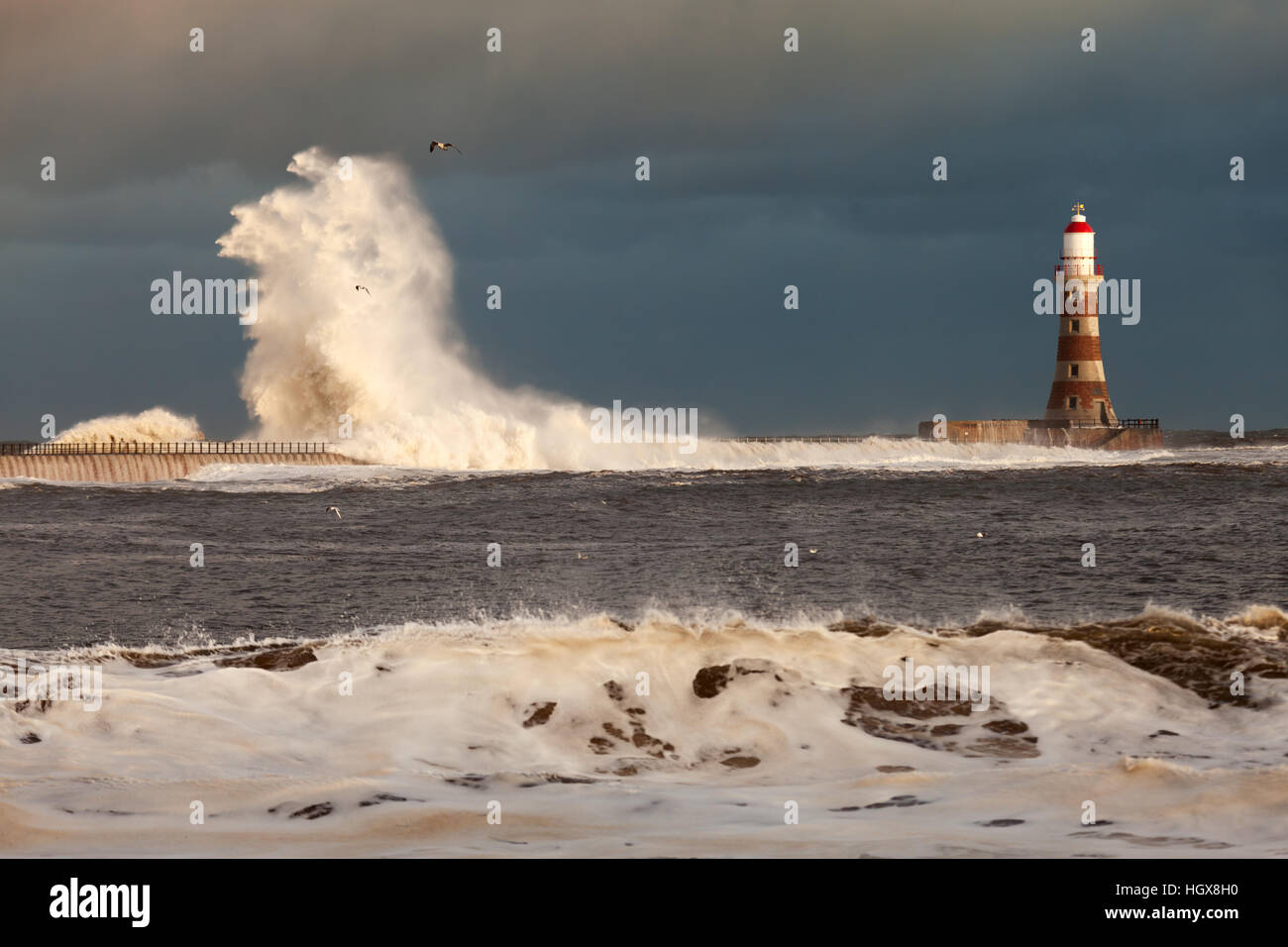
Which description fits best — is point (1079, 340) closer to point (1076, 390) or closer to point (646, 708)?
point (1076, 390)

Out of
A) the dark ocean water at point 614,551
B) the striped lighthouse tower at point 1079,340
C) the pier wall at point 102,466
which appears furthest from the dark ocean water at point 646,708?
the striped lighthouse tower at point 1079,340

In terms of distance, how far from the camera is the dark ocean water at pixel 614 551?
1448 centimetres

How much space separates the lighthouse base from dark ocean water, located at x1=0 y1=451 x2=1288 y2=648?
19.4 metres

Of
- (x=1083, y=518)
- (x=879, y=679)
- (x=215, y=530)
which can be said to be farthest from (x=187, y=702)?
(x=1083, y=518)

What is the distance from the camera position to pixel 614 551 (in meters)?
20.9

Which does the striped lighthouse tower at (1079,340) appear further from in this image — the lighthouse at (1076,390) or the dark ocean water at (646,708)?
the dark ocean water at (646,708)

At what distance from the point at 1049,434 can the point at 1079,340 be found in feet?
14.1

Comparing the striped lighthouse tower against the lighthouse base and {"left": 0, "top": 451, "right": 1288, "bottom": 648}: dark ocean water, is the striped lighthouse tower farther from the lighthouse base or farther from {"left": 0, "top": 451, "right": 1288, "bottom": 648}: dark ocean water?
{"left": 0, "top": 451, "right": 1288, "bottom": 648}: dark ocean water

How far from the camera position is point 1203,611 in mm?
13875

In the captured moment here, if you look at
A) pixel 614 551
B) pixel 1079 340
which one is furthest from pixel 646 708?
pixel 1079 340

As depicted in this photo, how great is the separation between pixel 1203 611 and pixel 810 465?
1415 inches

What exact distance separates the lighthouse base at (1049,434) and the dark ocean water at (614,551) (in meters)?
19.4

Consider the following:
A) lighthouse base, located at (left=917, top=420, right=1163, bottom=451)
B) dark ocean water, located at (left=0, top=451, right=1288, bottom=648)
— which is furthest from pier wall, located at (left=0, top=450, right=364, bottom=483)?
lighthouse base, located at (left=917, top=420, right=1163, bottom=451)

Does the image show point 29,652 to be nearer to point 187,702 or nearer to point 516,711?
point 187,702
